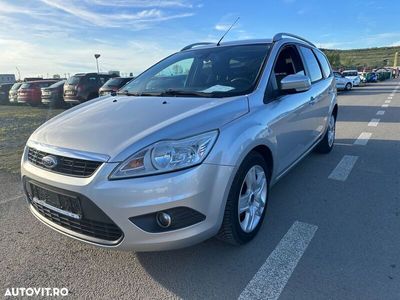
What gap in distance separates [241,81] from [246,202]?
3.86 ft

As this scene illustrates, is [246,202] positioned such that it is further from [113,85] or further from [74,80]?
[74,80]

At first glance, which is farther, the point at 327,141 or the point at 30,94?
the point at 30,94

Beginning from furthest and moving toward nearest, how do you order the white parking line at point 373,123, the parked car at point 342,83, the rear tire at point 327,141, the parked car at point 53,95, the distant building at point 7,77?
the distant building at point 7,77, the parked car at point 342,83, the parked car at point 53,95, the white parking line at point 373,123, the rear tire at point 327,141

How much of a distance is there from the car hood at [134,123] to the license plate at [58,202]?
36cm

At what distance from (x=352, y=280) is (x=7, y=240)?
10.0 ft

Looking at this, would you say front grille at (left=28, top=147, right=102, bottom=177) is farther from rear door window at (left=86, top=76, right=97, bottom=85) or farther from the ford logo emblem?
rear door window at (left=86, top=76, right=97, bottom=85)

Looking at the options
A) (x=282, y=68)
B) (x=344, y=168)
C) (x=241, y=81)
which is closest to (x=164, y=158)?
(x=241, y=81)

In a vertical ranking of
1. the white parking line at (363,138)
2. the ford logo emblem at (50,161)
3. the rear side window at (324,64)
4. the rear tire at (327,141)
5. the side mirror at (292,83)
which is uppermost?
the rear side window at (324,64)

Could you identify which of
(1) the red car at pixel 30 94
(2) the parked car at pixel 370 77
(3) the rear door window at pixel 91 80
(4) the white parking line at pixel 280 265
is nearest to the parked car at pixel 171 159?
(4) the white parking line at pixel 280 265

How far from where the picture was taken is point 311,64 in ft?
16.3

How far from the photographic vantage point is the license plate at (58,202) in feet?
8.02

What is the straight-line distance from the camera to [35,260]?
295cm

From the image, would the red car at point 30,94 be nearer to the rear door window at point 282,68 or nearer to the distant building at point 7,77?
the rear door window at point 282,68

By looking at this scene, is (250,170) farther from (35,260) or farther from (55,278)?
(35,260)
